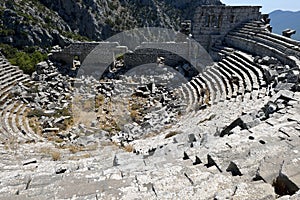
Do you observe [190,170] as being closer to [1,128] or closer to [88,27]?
[1,128]

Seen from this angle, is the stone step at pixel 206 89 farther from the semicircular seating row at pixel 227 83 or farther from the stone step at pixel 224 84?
the stone step at pixel 224 84

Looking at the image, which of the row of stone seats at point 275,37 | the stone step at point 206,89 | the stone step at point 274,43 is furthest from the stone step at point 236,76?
the row of stone seats at point 275,37

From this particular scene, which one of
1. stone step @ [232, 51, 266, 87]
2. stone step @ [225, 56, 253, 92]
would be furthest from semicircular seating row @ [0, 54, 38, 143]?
stone step @ [232, 51, 266, 87]

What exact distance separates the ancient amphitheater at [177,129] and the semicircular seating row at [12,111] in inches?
2.3

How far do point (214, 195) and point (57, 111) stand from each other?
1256cm

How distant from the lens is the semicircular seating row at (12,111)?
1185cm

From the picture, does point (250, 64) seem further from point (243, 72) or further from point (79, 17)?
point (79, 17)

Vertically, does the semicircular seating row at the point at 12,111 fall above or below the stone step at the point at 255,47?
below

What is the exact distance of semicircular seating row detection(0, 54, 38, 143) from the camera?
11.9 meters

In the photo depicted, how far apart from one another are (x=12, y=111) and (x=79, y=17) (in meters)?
41.8

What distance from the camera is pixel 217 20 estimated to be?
21094mm

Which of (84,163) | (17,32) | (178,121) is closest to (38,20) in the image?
(17,32)

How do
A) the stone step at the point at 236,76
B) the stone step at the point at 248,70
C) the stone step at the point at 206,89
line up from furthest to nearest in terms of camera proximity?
the stone step at the point at 206,89 < the stone step at the point at 248,70 < the stone step at the point at 236,76

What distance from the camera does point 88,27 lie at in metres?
53.0
